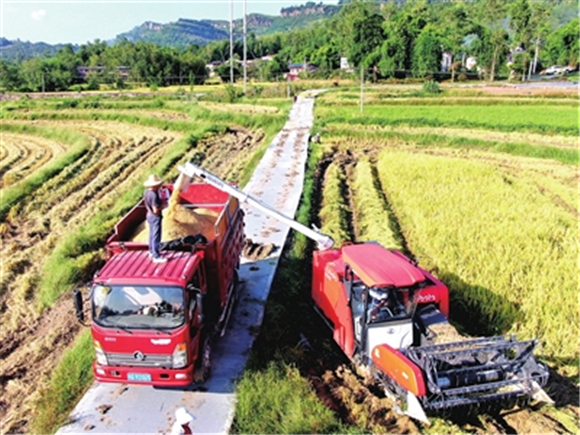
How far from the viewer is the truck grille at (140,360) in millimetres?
7551

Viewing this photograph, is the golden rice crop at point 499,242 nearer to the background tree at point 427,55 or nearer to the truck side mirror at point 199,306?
the truck side mirror at point 199,306

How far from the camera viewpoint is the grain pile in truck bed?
9258 millimetres

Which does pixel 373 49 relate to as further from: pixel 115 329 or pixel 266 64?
pixel 115 329

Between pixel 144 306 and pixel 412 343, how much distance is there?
4165 mm

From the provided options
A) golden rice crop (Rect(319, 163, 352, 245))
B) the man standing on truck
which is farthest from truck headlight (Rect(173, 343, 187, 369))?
golden rice crop (Rect(319, 163, 352, 245))

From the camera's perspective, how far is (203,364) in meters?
8.34

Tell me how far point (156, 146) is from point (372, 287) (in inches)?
943

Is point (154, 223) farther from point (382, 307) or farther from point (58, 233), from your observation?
point (58, 233)

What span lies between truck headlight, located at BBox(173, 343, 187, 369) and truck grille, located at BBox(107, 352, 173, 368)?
0.23 feet

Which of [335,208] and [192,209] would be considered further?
[335,208]

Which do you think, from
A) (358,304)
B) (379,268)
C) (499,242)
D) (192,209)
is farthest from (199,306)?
(499,242)

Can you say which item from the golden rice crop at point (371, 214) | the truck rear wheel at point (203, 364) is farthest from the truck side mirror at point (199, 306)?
the golden rice crop at point (371, 214)

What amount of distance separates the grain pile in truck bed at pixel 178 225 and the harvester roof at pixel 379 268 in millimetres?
2633

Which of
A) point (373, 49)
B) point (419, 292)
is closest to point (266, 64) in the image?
point (373, 49)
